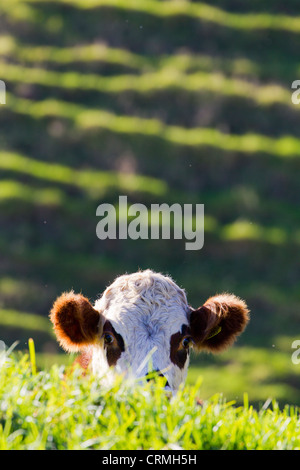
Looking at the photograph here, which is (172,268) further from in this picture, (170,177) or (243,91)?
(243,91)

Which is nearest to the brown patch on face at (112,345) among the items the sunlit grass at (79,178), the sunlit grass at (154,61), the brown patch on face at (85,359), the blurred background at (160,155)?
the brown patch on face at (85,359)

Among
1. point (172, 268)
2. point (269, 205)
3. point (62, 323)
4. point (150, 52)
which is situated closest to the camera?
point (62, 323)

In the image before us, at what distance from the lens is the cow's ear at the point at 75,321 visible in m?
6.67

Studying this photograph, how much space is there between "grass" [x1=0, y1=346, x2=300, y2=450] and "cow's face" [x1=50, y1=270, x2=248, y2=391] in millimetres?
1690

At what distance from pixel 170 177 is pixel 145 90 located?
12.4 feet

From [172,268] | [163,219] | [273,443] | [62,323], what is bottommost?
[273,443]

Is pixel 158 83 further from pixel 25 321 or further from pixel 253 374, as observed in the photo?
pixel 253 374

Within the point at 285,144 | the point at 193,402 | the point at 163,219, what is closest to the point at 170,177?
the point at 163,219

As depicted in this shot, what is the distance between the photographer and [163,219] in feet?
79.7

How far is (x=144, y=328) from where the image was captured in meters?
6.38

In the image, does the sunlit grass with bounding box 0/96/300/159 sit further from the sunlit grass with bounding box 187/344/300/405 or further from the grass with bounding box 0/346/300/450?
the grass with bounding box 0/346/300/450

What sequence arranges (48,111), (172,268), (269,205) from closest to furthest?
(172,268) → (269,205) → (48,111)

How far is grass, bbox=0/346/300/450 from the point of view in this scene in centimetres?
379

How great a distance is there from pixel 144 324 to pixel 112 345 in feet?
1.01
